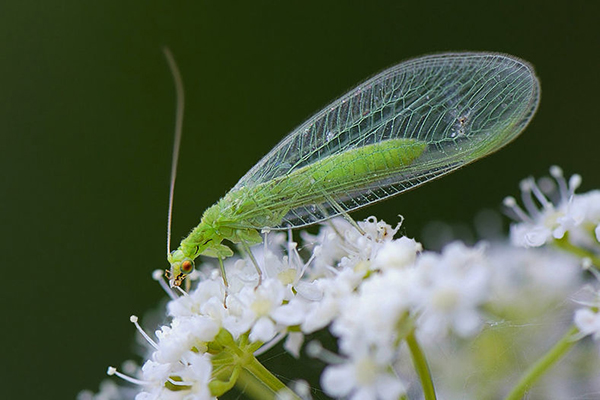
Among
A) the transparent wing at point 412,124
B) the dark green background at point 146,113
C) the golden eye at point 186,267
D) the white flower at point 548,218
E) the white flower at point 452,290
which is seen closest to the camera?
the white flower at point 452,290

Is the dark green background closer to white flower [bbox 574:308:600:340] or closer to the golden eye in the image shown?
the golden eye

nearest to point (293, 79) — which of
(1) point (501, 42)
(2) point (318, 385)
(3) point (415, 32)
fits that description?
(3) point (415, 32)

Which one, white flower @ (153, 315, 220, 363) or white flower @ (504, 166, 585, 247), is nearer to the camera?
white flower @ (153, 315, 220, 363)

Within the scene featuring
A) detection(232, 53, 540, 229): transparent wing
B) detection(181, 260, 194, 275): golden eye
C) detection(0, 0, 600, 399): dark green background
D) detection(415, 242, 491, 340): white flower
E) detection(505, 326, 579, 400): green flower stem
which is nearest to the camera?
detection(415, 242, 491, 340): white flower

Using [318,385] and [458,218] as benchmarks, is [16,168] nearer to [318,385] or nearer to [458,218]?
[458,218]

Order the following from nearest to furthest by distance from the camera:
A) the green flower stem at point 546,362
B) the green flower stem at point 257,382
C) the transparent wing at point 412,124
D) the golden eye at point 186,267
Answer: the green flower stem at point 546,362 < the green flower stem at point 257,382 < the transparent wing at point 412,124 < the golden eye at point 186,267

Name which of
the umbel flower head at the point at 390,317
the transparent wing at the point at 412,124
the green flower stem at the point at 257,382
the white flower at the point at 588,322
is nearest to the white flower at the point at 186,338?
the umbel flower head at the point at 390,317

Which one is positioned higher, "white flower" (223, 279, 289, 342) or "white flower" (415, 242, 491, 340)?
"white flower" (415, 242, 491, 340)

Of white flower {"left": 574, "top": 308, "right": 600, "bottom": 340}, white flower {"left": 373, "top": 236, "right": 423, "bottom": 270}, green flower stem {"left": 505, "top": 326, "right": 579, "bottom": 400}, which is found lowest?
green flower stem {"left": 505, "top": 326, "right": 579, "bottom": 400}

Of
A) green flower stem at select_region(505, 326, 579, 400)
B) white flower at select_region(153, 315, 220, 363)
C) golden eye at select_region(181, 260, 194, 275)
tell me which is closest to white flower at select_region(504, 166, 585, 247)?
green flower stem at select_region(505, 326, 579, 400)

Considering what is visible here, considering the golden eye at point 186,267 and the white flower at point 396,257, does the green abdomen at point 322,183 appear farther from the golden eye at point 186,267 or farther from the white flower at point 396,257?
the white flower at point 396,257

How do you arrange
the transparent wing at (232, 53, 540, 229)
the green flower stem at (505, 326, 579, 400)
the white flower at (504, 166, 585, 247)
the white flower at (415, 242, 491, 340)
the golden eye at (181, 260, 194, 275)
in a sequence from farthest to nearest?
the golden eye at (181, 260, 194, 275) → the transparent wing at (232, 53, 540, 229) → the white flower at (504, 166, 585, 247) → the green flower stem at (505, 326, 579, 400) → the white flower at (415, 242, 491, 340)
